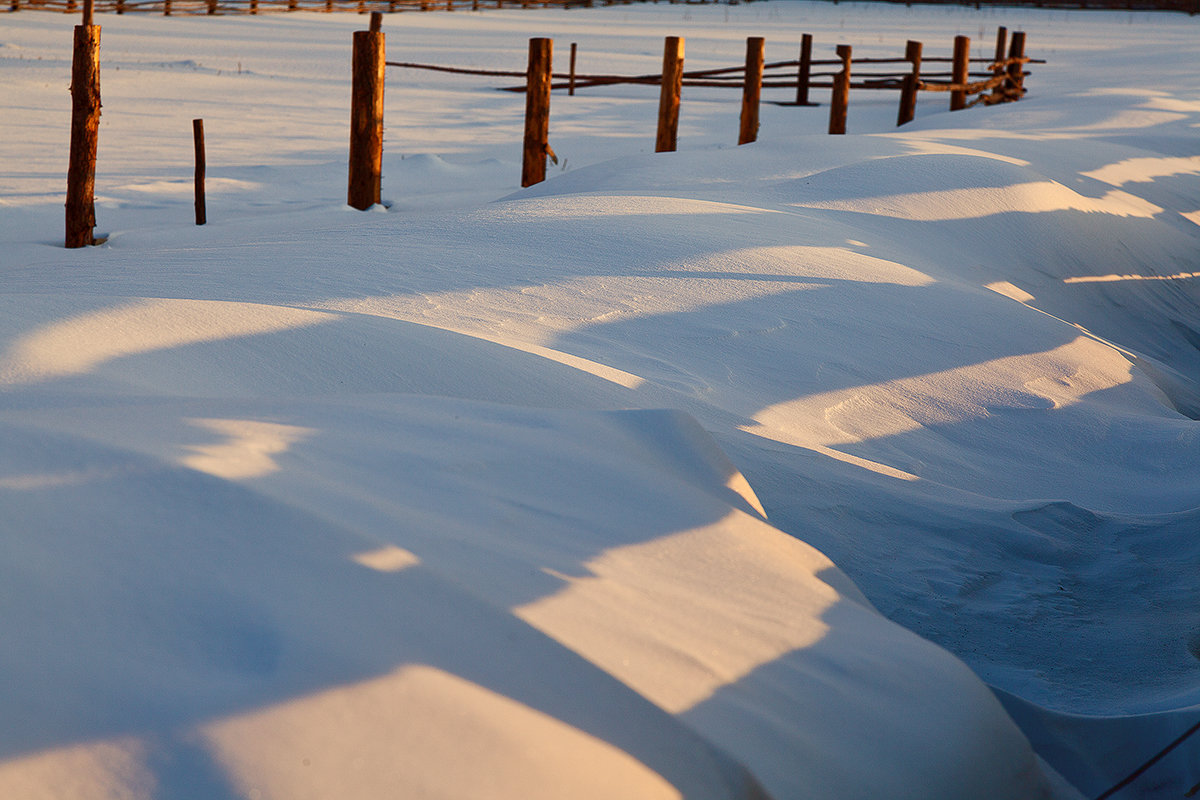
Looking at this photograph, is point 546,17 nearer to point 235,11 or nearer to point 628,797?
point 235,11

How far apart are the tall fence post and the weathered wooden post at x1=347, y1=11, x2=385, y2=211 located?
3.71 ft

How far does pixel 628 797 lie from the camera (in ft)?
4.62

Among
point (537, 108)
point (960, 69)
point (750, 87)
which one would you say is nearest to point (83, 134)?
point (537, 108)

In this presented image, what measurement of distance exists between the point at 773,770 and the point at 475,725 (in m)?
0.48

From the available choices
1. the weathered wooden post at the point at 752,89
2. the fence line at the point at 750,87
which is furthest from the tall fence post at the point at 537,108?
the weathered wooden post at the point at 752,89

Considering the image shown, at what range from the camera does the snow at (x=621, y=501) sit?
1.43 meters

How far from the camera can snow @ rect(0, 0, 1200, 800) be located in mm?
1432

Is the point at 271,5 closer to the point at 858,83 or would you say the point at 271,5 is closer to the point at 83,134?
the point at 858,83

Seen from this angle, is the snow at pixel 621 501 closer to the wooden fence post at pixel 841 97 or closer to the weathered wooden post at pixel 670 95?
the weathered wooden post at pixel 670 95

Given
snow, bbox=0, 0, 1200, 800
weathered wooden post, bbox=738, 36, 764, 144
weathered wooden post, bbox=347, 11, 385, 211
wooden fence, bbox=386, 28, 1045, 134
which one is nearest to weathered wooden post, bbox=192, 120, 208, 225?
weathered wooden post, bbox=347, 11, 385, 211

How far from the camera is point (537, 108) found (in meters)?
7.54


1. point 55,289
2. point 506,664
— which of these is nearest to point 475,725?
point 506,664

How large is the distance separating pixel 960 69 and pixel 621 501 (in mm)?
11822

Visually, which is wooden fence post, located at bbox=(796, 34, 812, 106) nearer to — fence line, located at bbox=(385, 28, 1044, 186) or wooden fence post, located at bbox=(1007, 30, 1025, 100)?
fence line, located at bbox=(385, 28, 1044, 186)
